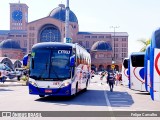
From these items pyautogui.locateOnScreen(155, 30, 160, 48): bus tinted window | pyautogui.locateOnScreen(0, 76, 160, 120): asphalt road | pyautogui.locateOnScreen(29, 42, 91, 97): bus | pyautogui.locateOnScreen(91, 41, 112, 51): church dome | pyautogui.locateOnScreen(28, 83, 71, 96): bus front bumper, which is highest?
pyautogui.locateOnScreen(91, 41, 112, 51): church dome

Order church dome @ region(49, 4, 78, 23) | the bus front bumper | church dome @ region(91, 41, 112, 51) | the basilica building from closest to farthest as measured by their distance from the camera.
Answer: the bus front bumper
the basilica building
church dome @ region(49, 4, 78, 23)
church dome @ region(91, 41, 112, 51)

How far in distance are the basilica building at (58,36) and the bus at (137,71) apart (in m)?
68.5

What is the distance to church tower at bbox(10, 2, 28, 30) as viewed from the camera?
143250mm

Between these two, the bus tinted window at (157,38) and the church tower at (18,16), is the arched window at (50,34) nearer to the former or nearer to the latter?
the church tower at (18,16)

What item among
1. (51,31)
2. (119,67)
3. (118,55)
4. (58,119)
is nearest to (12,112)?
(58,119)

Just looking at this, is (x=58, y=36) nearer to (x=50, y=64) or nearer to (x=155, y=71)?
(x=50, y=64)

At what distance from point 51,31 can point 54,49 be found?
9228 centimetres

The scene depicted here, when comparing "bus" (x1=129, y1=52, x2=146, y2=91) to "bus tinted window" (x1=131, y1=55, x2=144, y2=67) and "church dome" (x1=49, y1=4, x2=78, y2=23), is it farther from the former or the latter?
"church dome" (x1=49, y1=4, x2=78, y2=23)

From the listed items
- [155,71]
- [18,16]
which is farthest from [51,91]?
[18,16]

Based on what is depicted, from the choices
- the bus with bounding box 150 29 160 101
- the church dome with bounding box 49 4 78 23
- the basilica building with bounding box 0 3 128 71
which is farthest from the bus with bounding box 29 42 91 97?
the church dome with bounding box 49 4 78 23

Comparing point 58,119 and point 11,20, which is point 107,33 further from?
point 58,119

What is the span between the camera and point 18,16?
144 m

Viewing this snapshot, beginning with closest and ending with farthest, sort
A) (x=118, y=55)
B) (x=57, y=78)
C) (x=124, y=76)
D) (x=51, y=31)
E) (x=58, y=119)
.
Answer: (x=58, y=119), (x=57, y=78), (x=124, y=76), (x=51, y=31), (x=118, y=55)

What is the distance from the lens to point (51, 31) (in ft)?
365
